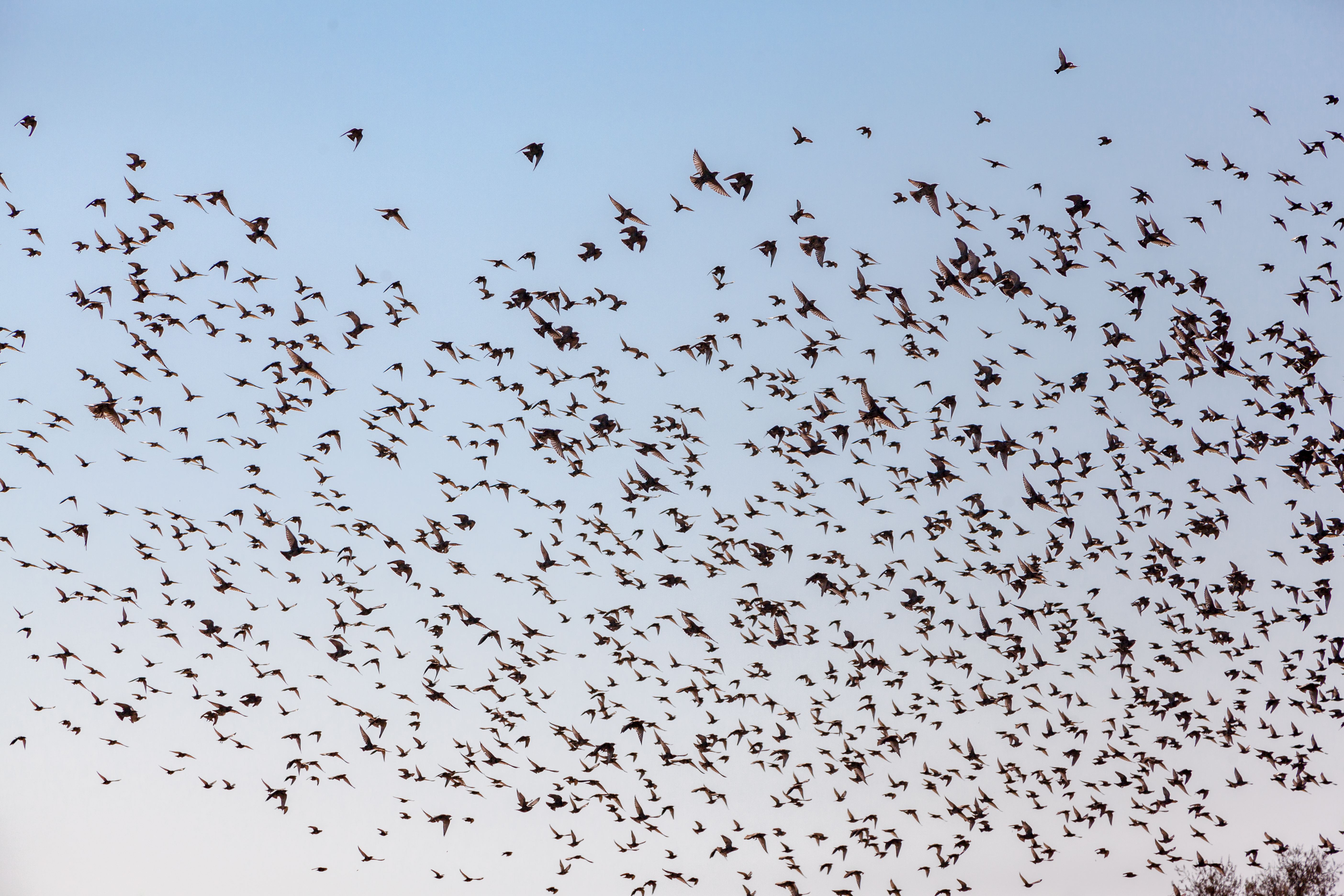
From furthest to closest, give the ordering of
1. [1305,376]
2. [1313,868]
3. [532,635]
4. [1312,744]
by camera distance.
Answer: [1313,868]
[1312,744]
[1305,376]
[532,635]

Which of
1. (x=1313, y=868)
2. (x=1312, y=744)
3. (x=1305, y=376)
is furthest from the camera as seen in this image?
(x=1313, y=868)

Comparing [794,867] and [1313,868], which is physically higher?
[1313,868]

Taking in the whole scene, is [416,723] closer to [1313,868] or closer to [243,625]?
Result: [243,625]

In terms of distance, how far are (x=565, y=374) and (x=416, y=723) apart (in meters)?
12.7

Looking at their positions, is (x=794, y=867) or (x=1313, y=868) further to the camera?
(x=1313, y=868)

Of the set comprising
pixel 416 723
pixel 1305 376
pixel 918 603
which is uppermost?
pixel 1305 376

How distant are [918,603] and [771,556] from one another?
5.68 meters

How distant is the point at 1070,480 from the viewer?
36312 millimetres

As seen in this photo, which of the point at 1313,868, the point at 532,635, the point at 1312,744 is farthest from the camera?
the point at 1313,868

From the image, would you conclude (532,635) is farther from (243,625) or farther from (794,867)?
(794,867)

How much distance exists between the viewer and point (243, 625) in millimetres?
34438

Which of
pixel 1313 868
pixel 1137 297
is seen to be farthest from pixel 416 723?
pixel 1313 868

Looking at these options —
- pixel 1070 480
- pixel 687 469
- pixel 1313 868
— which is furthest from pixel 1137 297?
pixel 1313 868

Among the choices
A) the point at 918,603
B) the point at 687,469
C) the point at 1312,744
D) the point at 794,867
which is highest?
the point at 687,469
